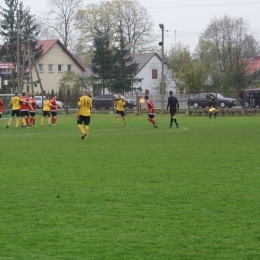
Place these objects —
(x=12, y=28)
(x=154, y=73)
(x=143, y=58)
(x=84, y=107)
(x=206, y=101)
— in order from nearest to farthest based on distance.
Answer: (x=84, y=107)
(x=206, y=101)
(x=12, y=28)
(x=143, y=58)
(x=154, y=73)

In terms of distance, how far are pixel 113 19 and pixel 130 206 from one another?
8486 cm

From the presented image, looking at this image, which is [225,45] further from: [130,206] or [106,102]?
[130,206]

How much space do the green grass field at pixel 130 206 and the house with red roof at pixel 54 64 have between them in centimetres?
7896

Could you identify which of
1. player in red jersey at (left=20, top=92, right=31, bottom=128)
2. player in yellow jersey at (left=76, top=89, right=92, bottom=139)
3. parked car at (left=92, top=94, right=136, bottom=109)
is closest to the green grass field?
player in yellow jersey at (left=76, top=89, right=92, bottom=139)

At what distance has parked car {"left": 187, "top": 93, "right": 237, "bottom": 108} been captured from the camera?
58.6 metres

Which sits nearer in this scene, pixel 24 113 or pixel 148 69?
pixel 24 113

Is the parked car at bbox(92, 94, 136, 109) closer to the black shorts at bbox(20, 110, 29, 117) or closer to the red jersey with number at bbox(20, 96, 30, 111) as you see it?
the black shorts at bbox(20, 110, 29, 117)

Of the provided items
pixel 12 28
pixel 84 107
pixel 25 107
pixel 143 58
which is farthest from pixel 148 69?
pixel 84 107

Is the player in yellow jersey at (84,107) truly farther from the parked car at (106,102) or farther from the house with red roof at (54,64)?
the house with red roof at (54,64)

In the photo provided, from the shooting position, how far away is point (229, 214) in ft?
28.7

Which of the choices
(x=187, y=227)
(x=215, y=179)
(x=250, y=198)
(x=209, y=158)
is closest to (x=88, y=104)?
(x=209, y=158)

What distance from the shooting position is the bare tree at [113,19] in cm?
9244

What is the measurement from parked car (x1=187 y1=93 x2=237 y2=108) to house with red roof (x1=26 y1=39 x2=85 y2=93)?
38095 mm

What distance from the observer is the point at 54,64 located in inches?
3824
